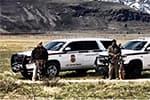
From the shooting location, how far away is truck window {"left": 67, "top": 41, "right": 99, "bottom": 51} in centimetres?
2570

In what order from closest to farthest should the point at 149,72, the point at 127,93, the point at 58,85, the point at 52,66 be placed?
the point at 127,93 < the point at 58,85 < the point at 52,66 < the point at 149,72

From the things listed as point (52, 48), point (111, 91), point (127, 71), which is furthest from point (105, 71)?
point (111, 91)

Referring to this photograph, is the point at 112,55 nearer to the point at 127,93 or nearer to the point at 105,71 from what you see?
the point at 105,71

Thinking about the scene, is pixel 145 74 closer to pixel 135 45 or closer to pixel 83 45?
pixel 135 45

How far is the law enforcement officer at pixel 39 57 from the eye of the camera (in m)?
22.7

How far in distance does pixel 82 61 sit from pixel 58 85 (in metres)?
5.30

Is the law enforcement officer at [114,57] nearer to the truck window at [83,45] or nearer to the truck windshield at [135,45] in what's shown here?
the truck windshield at [135,45]

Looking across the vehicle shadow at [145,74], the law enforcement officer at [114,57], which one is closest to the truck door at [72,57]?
the law enforcement officer at [114,57]

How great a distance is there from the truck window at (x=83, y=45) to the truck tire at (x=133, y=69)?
265 centimetres

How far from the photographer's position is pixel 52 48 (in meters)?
25.4

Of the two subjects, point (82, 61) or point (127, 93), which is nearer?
point (127, 93)

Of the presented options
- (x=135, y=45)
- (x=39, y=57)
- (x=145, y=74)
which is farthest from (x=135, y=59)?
(x=39, y=57)

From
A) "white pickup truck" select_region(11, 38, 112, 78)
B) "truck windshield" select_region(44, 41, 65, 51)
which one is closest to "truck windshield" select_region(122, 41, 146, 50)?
"white pickup truck" select_region(11, 38, 112, 78)

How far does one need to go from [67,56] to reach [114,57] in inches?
117
